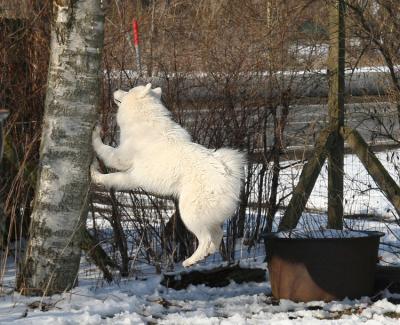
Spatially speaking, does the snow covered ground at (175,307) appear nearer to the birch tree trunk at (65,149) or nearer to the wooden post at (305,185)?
the birch tree trunk at (65,149)

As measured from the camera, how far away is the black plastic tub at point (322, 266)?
507cm

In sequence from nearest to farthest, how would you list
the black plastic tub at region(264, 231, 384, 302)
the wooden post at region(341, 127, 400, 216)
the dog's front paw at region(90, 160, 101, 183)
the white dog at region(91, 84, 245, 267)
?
the white dog at region(91, 84, 245, 267) < the dog's front paw at region(90, 160, 101, 183) < the black plastic tub at region(264, 231, 384, 302) < the wooden post at region(341, 127, 400, 216)

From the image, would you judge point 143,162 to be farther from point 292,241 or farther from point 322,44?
point 322,44

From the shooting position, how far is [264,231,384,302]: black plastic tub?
16.6 feet

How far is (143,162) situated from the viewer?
4660 millimetres

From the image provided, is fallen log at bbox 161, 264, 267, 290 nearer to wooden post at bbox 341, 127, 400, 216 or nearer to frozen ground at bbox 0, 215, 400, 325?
frozen ground at bbox 0, 215, 400, 325

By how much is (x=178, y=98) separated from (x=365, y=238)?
215 centimetres

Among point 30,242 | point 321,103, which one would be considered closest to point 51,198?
point 30,242

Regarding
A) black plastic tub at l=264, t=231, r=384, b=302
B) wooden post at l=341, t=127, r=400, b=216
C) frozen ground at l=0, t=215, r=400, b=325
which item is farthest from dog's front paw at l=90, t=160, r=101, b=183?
wooden post at l=341, t=127, r=400, b=216

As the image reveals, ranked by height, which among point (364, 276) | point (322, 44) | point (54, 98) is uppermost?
point (322, 44)

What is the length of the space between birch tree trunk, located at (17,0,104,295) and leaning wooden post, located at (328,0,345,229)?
221cm

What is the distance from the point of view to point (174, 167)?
454 cm

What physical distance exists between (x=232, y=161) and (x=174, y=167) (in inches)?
14.7

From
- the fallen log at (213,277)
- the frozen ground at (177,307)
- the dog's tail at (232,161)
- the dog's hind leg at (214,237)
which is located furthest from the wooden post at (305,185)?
the dog's tail at (232,161)
